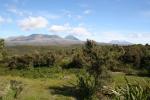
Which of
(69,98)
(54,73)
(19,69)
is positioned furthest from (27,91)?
(19,69)

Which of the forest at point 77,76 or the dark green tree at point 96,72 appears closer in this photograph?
the forest at point 77,76

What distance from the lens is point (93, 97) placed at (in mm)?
33062

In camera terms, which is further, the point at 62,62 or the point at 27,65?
the point at 62,62

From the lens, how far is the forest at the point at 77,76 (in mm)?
Result: 26641

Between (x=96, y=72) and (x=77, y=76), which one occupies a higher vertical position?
(x=96, y=72)

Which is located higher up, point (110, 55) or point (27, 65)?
point (110, 55)

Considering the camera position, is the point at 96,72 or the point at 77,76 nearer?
the point at 96,72

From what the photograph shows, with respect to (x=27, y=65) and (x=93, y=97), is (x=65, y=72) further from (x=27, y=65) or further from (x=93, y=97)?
(x=93, y=97)

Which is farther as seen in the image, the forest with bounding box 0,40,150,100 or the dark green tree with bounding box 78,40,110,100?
the dark green tree with bounding box 78,40,110,100

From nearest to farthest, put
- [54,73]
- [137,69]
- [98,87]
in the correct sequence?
[98,87]
[54,73]
[137,69]

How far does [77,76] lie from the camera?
38.8m

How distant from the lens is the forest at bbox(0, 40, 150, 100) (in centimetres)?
2664

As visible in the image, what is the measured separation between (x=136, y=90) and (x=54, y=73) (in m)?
48.2

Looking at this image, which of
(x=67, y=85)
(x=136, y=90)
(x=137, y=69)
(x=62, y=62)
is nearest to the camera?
(x=136, y=90)
